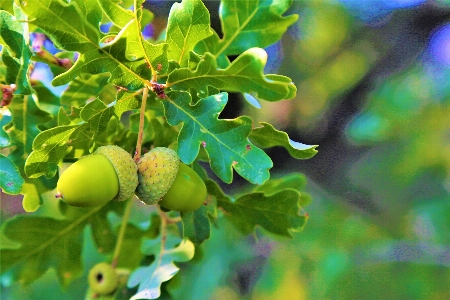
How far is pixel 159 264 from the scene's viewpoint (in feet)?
4.47

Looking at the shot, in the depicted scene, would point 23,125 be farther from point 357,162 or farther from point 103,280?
point 357,162

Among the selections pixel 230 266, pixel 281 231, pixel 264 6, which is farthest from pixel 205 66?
pixel 230 266

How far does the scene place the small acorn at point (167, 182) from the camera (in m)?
0.98

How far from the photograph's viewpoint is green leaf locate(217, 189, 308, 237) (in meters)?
Result: 1.33

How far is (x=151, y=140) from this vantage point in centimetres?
127

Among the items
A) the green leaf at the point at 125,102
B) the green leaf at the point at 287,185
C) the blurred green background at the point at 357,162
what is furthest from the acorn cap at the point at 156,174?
the blurred green background at the point at 357,162

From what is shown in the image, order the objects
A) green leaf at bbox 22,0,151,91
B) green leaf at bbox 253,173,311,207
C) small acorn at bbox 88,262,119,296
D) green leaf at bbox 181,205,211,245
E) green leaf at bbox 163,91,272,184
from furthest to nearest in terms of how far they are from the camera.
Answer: green leaf at bbox 253,173,311,207
small acorn at bbox 88,262,119,296
green leaf at bbox 181,205,211,245
green leaf at bbox 163,91,272,184
green leaf at bbox 22,0,151,91

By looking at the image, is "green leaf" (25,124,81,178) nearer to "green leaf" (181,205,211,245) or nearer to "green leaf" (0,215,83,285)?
"green leaf" (181,205,211,245)

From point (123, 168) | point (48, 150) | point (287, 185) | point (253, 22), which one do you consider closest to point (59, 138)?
point (48, 150)

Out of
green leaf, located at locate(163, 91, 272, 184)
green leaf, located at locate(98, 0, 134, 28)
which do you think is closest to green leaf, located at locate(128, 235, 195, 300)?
green leaf, located at locate(163, 91, 272, 184)

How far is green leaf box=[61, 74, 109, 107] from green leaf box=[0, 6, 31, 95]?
0.20m

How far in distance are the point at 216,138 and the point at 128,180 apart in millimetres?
201

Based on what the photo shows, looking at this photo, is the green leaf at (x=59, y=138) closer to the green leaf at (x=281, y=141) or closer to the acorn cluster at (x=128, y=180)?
the acorn cluster at (x=128, y=180)

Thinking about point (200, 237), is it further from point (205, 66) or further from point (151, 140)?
point (205, 66)
